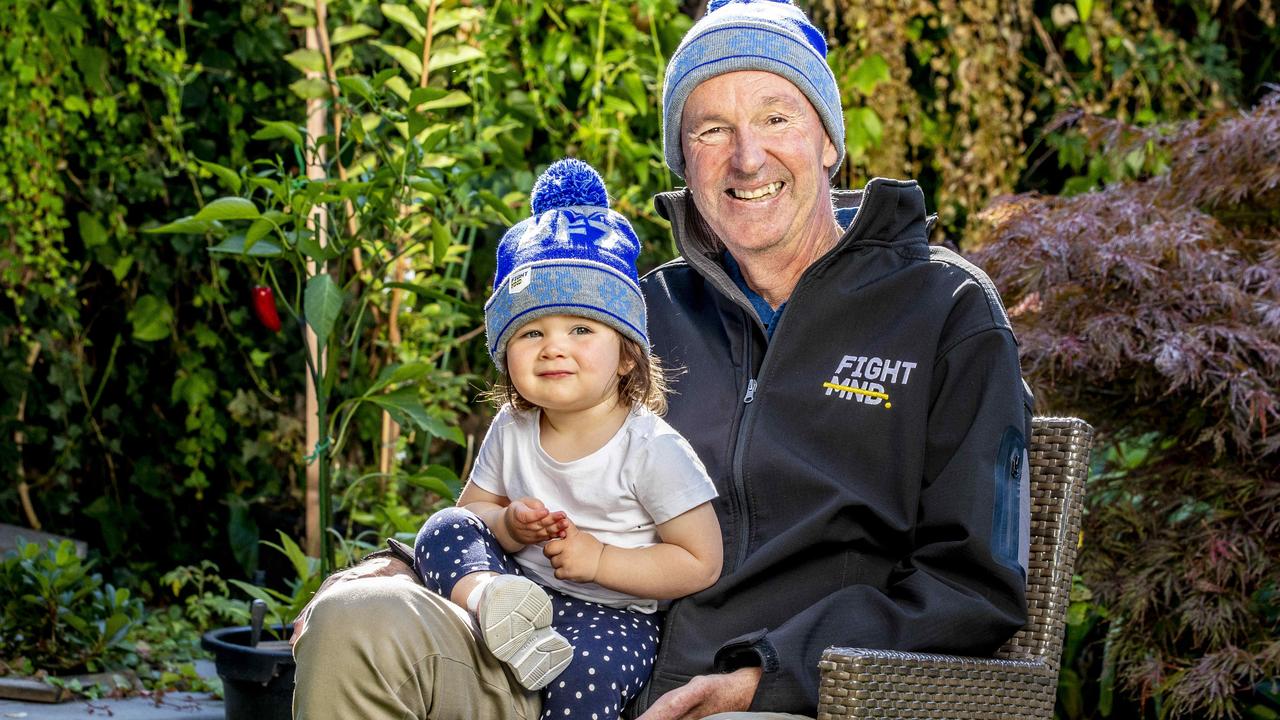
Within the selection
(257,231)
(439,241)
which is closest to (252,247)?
(257,231)

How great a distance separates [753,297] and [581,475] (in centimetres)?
54

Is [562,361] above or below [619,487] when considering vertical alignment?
above

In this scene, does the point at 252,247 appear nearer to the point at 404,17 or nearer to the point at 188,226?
the point at 188,226

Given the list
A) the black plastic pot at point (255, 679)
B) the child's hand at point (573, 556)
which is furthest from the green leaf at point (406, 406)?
the child's hand at point (573, 556)

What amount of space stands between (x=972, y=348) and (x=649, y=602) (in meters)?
0.60

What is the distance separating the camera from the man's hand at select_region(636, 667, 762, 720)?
1.79 m

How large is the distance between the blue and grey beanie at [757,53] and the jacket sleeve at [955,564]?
1.62 ft

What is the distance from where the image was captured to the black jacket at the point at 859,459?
1881 mm

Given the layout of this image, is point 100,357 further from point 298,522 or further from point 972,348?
point 972,348

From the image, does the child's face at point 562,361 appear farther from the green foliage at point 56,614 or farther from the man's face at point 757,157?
the green foliage at point 56,614

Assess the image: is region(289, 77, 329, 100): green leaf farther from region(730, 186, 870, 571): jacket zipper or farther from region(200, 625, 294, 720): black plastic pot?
region(730, 186, 870, 571): jacket zipper

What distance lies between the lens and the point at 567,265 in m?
1.97

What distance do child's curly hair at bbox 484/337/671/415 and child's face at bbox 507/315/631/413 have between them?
0.05 m

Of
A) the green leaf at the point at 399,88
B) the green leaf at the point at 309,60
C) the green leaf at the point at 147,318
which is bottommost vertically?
the green leaf at the point at 147,318
